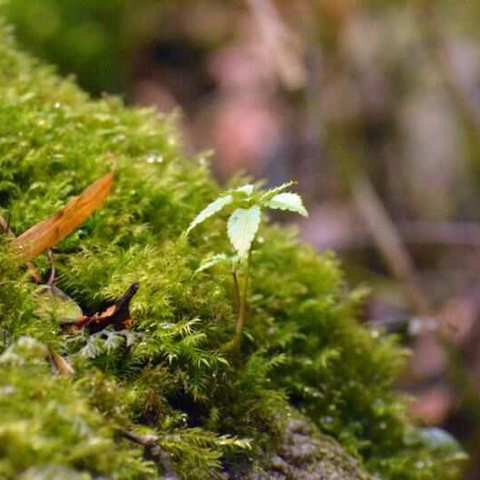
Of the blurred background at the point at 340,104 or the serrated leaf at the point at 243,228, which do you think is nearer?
the serrated leaf at the point at 243,228

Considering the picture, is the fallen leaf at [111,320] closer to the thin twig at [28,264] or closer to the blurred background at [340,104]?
the thin twig at [28,264]

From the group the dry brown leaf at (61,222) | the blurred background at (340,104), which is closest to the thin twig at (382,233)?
the blurred background at (340,104)

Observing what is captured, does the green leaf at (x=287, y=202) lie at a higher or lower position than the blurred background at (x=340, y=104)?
lower

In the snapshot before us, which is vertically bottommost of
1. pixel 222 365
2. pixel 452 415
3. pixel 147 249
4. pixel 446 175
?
pixel 222 365

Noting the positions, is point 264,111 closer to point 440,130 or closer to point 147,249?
point 440,130

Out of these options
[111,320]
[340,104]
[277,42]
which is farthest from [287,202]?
[340,104]

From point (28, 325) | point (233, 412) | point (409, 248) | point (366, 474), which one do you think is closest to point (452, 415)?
point (409, 248)
